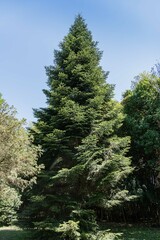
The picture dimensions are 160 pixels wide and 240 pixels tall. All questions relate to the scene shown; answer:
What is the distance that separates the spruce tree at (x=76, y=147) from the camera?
10133mm

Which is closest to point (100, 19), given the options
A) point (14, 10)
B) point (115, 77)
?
point (14, 10)

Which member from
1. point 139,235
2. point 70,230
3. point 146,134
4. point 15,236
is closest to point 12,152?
point 70,230

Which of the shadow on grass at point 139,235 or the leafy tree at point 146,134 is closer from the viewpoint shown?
the shadow on grass at point 139,235

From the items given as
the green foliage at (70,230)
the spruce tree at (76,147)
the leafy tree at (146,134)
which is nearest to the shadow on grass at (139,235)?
the spruce tree at (76,147)

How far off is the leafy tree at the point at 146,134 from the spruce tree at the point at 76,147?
208 centimetres

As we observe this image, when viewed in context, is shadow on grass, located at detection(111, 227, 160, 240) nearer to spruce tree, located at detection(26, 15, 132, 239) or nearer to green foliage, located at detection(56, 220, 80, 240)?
spruce tree, located at detection(26, 15, 132, 239)

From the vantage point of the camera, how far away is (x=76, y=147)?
10.8 m

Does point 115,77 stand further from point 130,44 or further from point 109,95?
point 130,44

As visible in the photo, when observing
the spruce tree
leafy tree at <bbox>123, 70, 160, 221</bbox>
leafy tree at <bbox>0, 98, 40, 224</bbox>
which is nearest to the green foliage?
the spruce tree

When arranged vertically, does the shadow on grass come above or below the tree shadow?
below

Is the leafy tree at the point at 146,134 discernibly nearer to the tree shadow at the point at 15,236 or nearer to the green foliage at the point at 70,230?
the green foliage at the point at 70,230

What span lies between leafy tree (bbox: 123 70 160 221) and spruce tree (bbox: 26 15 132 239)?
2082 mm

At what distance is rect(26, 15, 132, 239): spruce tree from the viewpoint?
10133 millimetres

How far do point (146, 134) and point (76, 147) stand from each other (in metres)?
4.60
